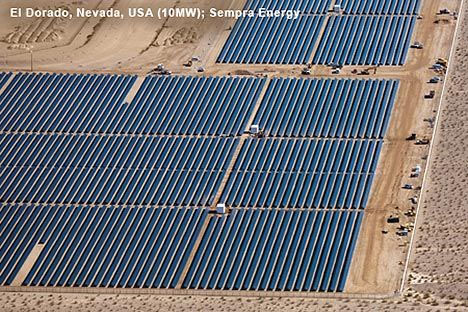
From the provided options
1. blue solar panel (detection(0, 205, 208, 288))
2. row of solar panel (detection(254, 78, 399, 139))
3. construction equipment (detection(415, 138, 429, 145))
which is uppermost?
row of solar panel (detection(254, 78, 399, 139))

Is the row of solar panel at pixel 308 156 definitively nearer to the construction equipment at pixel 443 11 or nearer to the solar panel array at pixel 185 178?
the solar panel array at pixel 185 178

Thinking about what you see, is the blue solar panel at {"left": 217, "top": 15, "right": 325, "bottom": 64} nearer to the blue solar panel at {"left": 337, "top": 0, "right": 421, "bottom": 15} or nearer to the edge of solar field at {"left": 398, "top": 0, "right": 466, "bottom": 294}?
the blue solar panel at {"left": 337, "top": 0, "right": 421, "bottom": 15}

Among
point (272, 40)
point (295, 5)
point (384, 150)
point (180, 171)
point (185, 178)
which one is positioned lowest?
point (185, 178)

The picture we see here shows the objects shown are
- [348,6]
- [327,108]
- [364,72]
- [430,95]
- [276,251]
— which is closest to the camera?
[276,251]

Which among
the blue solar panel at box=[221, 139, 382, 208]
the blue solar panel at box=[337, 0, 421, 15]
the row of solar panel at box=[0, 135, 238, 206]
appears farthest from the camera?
the blue solar panel at box=[337, 0, 421, 15]

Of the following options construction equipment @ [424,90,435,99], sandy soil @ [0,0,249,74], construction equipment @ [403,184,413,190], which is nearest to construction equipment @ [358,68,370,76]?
construction equipment @ [424,90,435,99]

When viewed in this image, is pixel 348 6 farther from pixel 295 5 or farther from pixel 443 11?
pixel 443 11

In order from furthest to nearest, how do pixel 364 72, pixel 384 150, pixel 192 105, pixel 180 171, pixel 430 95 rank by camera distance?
pixel 364 72 → pixel 192 105 → pixel 430 95 → pixel 384 150 → pixel 180 171

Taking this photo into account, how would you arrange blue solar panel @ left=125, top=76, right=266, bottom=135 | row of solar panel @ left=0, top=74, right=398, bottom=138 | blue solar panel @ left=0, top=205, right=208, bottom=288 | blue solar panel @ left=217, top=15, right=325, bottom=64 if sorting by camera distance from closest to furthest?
blue solar panel @ left=0, top=205, right=208, bottom=288
row of solar panel @ left=0, top=74, right=398, bottom=138
blue solar panel @ left=125, top=76, right=266, bottom=135
blue solar panel @ left=217, top=15, right=325, bottom=64

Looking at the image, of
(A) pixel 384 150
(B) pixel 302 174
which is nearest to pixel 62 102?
(B) pixel 302 174
